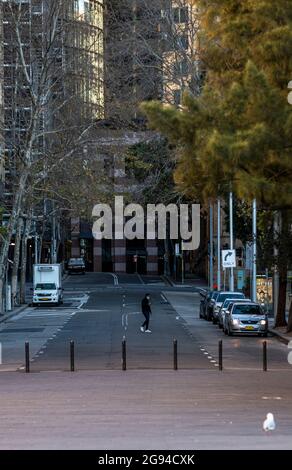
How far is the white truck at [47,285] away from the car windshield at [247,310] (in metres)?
26.2

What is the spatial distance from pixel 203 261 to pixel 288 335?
6845 cm

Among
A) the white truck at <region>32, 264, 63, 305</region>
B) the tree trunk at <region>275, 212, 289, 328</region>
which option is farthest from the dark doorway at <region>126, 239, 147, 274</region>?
the tree trunk at <region>275, 212, 289, 328</region>

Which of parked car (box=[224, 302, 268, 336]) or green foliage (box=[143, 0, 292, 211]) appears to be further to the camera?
parked car (box=[224, 302, 268, 336])

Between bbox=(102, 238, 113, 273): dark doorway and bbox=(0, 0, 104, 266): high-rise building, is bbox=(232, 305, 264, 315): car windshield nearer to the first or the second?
bbox=(0, 0, 104, 266): high-rise building

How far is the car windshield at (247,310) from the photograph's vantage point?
1711 inches

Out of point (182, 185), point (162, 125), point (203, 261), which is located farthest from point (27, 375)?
point (203, 261)

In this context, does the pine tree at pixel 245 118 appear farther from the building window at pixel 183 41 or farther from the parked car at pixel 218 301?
the parked car at pixel 218 301

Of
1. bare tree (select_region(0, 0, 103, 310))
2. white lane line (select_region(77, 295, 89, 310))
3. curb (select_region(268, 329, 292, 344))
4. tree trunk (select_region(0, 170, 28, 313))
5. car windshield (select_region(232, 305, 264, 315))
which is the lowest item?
white lane line (select_region(77, 295, 89, 310))

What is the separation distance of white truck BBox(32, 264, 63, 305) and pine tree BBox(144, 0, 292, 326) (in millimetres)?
48488

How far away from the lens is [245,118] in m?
18.5

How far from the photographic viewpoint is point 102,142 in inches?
1845

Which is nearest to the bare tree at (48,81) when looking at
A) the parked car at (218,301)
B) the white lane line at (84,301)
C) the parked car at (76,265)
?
the parked car at (218,301)

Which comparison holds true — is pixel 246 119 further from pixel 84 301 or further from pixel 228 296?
pixel 84 301

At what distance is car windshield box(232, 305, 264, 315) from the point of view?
43.5 meters
